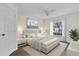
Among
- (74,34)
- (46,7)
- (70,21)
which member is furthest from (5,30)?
(70,21)

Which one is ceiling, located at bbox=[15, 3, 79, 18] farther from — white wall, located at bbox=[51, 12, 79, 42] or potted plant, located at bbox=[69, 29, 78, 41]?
potted plant, located at bbox=[69, 29, 78, 41]

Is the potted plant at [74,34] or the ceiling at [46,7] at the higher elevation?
the ceiling at [46,7]

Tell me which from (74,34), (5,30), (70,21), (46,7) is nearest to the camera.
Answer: (5,30)

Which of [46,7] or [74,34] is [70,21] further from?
[46,7]

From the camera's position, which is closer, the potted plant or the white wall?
the potted plant

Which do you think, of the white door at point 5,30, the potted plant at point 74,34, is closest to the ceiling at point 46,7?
the white door at point 5,30

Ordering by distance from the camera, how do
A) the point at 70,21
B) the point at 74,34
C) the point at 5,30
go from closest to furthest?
the point at 5,30 → the point at 74,34 → the point at 70,21

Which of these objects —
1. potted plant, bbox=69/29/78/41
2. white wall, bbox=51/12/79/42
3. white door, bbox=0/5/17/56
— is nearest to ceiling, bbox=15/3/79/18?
white door, bbox=0/5/17/56

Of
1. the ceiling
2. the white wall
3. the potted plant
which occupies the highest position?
the ceiling

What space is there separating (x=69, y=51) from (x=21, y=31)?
3575 mm

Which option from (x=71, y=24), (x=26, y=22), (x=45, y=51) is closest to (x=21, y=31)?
(x=26, y=22)

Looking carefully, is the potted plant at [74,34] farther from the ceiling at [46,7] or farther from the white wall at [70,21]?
the ceiling at [46,7]

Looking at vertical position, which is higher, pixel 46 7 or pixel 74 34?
pixel 46 7

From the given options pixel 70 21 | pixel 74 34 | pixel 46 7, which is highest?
pixel 46 7
